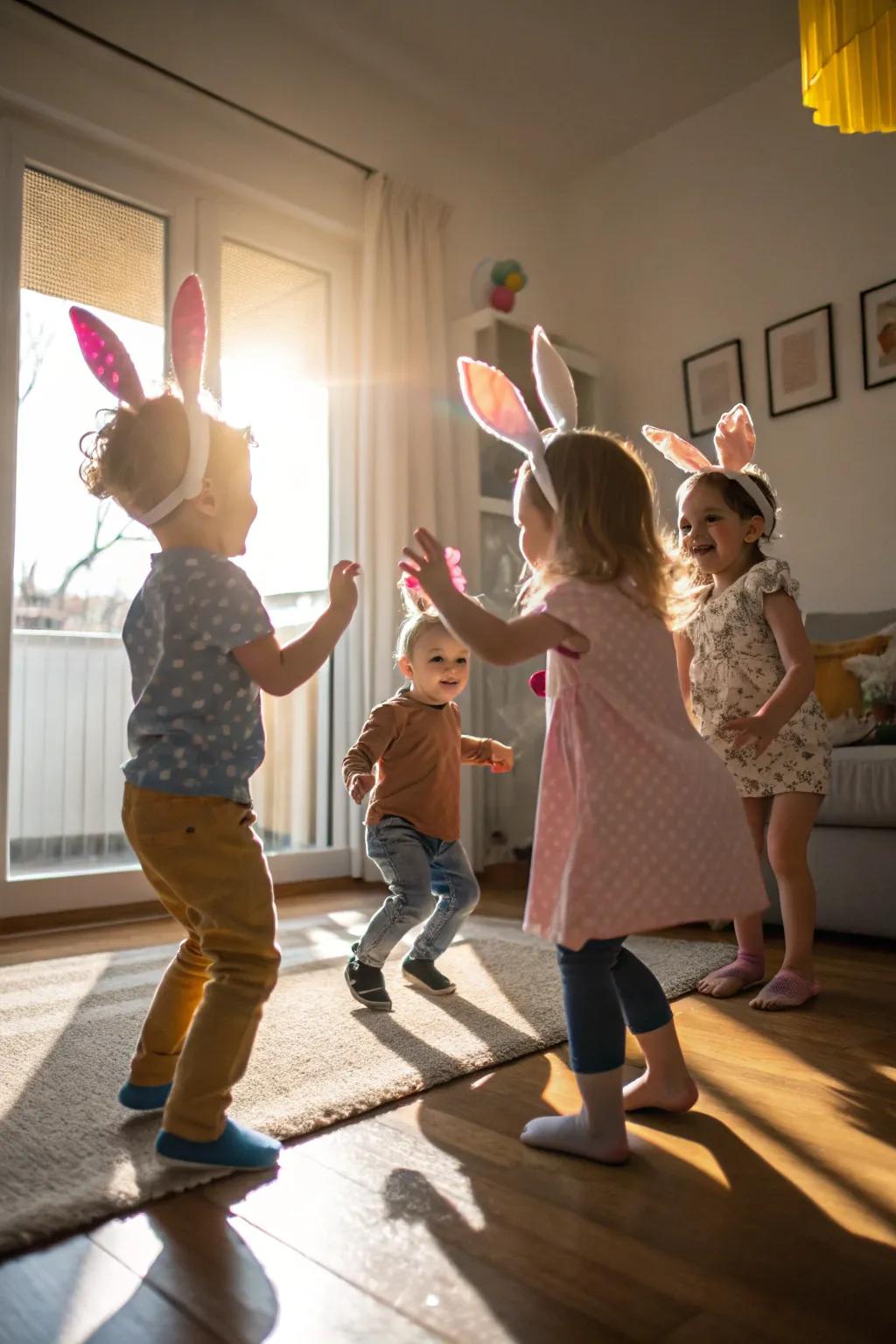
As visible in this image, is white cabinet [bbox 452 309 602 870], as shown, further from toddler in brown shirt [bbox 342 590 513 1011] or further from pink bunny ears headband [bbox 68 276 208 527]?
pink bunny ears headband [bbox 68 276 208 527]

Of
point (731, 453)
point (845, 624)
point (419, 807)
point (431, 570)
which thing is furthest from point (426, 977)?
point (845, 624)

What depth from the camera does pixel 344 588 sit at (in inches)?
49.8

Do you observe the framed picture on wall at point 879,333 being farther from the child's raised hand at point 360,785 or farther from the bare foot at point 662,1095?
the bare foot at point 662,1095

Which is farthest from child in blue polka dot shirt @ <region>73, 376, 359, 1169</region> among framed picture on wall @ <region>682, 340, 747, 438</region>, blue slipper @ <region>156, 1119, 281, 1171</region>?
framed picture on wall @ <region>682, 340, 747, 438</region>

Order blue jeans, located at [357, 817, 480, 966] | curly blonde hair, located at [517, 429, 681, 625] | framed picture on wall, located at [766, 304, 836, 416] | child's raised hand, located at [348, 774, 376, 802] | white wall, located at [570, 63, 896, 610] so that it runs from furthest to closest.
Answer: framed picture on wall, located at [766, 304, 836, 416]
white wall, located at [570, 63, 896, 610]
blue jeans, located at [357, 817, 480, 966]
child's raised hand, located at [348, 774, 376, 802]
curly blonde hair, located at [517, 429, 681, 625]

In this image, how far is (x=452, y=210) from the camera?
400 centimetres

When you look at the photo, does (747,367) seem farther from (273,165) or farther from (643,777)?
(643,777)

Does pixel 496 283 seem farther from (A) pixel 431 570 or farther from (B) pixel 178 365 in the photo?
(A) pixel 431 570

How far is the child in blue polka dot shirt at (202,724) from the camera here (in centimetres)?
115

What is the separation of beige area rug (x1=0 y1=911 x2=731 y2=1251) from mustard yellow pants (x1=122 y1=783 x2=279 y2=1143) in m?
0.09

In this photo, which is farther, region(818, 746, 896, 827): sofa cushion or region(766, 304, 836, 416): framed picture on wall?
region(766, 304, 836, 416): framed picture on wall

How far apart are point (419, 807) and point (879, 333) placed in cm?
257

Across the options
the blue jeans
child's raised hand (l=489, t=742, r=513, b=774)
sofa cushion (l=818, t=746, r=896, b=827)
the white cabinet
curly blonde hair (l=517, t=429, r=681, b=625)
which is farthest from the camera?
the white cabinet

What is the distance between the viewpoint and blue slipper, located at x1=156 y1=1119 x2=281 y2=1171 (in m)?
1.13
